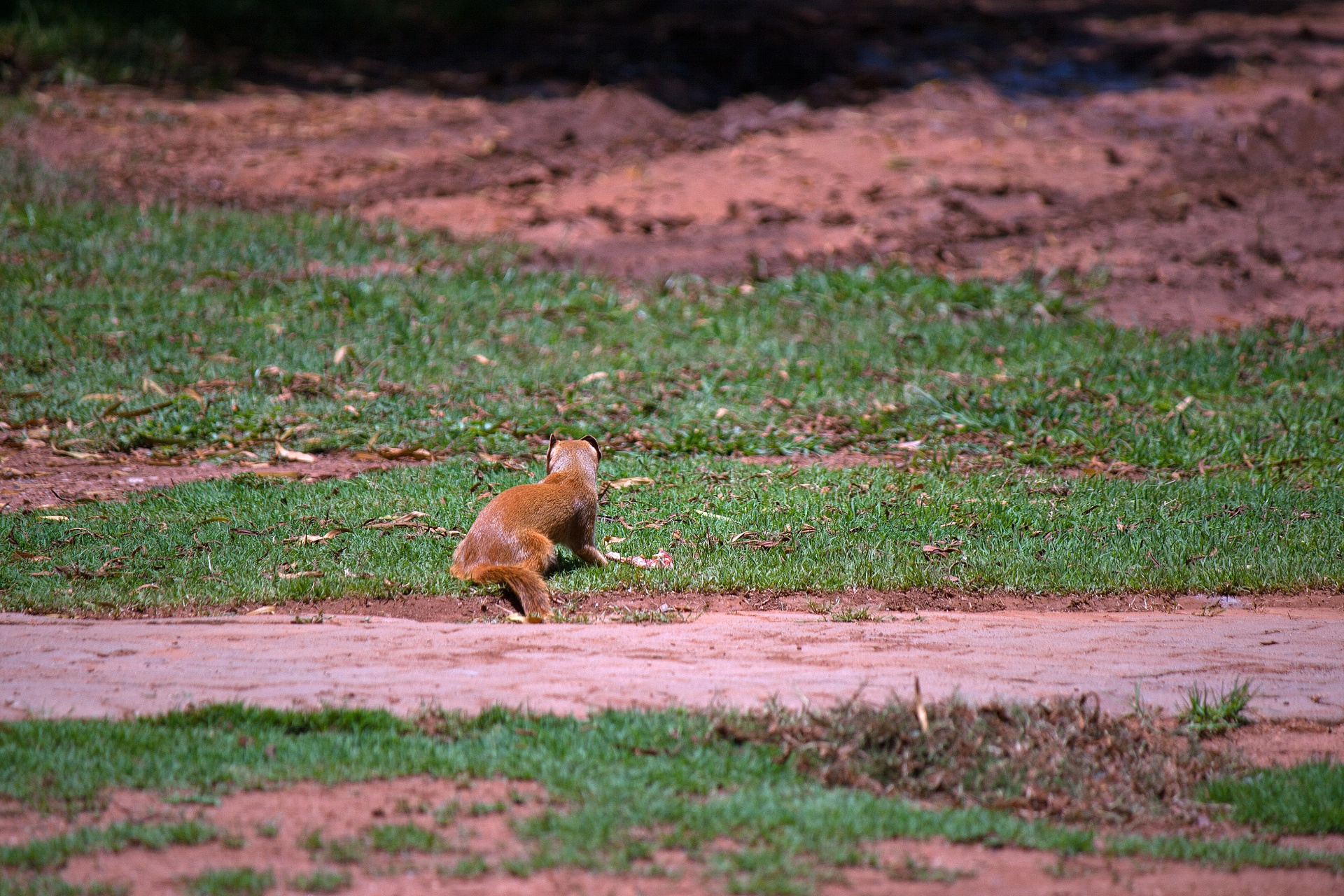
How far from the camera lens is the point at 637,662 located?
201 inches

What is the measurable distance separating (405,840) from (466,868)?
273 mm

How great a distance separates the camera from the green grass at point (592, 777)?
12.1 ft

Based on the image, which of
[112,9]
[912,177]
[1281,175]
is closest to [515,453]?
[912,177]

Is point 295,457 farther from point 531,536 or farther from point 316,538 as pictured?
point 531,536

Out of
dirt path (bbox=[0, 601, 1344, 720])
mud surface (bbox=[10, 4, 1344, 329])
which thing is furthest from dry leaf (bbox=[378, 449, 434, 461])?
mud surface (bbox=[10, 4, 1344, 329])

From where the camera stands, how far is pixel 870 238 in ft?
47.3

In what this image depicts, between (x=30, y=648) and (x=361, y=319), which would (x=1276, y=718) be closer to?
(x=30, y=648)

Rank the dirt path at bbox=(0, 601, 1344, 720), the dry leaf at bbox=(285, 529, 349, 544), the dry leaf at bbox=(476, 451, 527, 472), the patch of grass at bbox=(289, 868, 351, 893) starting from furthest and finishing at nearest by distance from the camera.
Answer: the dry leaf at bbox=(476, 451, 527, 472), the dry leaf at bbox=(285, 529, 349, 544), the dirt path at bbox=(0, 601, 1344, 720), the patch of grass at bbox=(289, 868, 351, 893)

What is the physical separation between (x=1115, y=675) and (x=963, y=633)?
772 mm

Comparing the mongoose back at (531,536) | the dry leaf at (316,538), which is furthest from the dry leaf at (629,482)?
the dry leaf at (316,538)

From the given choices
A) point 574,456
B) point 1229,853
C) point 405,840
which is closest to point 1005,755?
point 1229,853

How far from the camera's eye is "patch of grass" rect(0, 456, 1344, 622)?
627 centimetres

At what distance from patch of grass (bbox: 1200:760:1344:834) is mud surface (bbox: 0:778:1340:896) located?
1.12ft

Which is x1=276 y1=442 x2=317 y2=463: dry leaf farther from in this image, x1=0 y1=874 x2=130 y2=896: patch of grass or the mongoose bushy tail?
x1=0 y1=874 x2=130 y2=896: patch of grass
